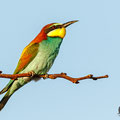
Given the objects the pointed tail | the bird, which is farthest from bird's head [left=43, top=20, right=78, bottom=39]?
the pointed tail

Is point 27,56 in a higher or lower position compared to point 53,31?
lower

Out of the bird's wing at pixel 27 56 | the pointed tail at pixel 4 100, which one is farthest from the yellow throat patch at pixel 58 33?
the pointed tail at pixel 4 100

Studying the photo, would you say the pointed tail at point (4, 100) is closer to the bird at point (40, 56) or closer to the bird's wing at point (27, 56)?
the bird at point (40, 56)

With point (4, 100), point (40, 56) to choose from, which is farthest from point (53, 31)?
point (4, 100)

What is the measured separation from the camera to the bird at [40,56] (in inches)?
133

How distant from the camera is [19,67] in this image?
3.50m

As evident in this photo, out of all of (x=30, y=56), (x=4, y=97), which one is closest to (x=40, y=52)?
(x=30, y=56)

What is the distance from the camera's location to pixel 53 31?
335 centimetres

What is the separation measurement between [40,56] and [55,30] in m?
0.37

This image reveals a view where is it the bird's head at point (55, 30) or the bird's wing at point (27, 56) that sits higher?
the bird's head at point (55, 30)

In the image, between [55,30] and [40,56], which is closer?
[55,30]

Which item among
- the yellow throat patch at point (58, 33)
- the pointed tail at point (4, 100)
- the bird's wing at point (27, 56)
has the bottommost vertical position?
the pointed tail at point (4, 100)

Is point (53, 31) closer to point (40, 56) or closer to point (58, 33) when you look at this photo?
point (58, 33)

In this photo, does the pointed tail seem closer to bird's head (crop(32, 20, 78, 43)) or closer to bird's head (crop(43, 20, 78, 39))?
bird's head (crop(32, 20, 78, 43))
